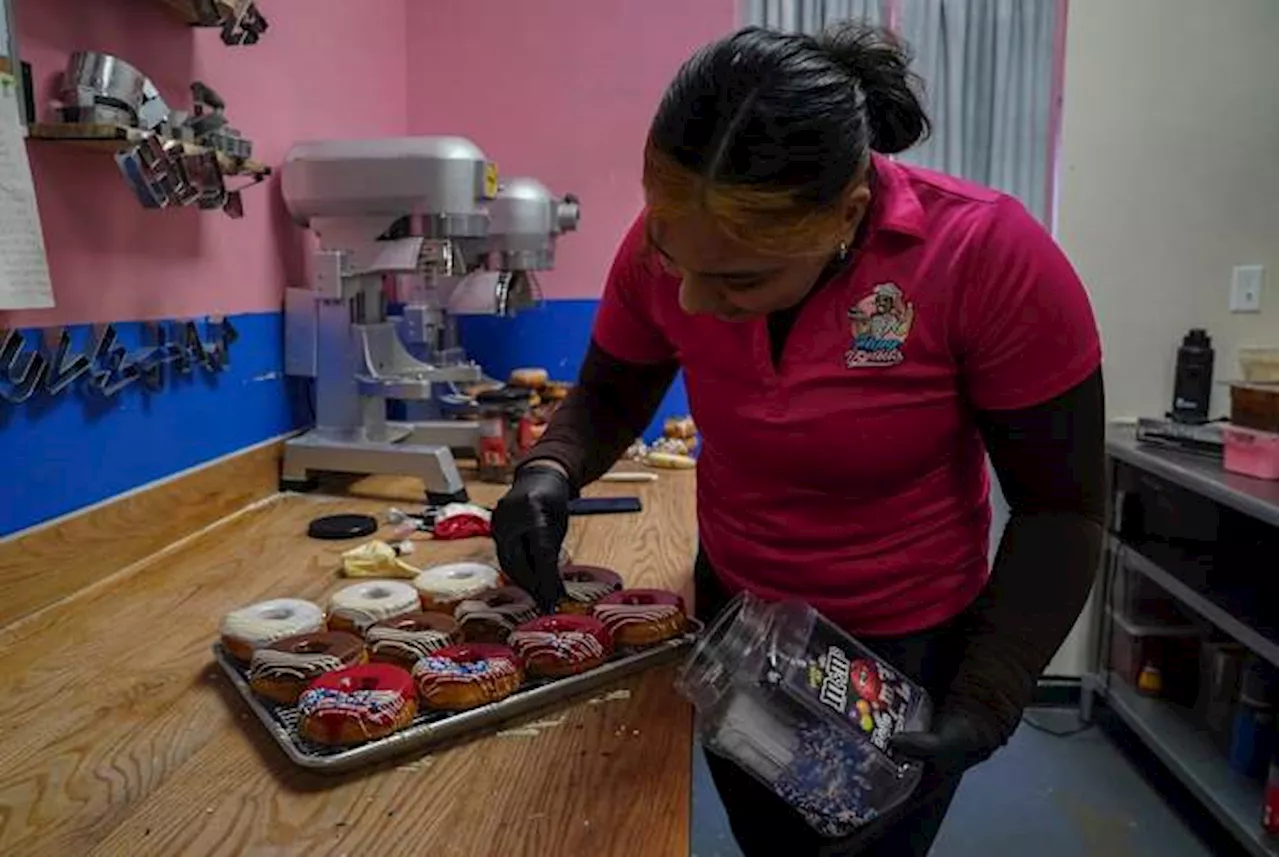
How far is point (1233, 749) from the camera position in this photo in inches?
79.1

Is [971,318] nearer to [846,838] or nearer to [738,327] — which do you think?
[738,327]

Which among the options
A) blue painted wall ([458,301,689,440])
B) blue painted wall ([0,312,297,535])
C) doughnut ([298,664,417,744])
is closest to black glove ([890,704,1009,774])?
doughnut ([298,664,417,744])

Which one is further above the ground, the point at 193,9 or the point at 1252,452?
the point at 193,9

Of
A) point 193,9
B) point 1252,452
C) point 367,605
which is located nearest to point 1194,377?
point 1252,452

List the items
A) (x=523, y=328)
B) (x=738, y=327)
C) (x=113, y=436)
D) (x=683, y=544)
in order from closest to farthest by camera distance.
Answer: (x=738, y=327), (x=113, y=436), (x=683, y=544), (x=523, y=328)

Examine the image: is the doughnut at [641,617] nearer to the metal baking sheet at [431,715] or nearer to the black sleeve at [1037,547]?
the metal baking sheet at [431,715]

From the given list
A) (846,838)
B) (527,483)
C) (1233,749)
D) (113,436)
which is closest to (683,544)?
(527,483)

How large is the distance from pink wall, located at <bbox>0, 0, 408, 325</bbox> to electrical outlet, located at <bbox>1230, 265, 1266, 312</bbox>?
6.55ft

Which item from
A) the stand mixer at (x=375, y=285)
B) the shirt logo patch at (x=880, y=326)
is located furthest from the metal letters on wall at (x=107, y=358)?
the shirt logo patch at (x=880, y=326)

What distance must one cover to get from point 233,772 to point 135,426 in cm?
69

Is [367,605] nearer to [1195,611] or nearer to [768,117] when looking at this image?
[768,117]

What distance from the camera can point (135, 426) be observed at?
1310 millimetres

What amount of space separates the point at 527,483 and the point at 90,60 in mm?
734

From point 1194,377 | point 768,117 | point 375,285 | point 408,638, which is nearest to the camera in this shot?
point 768,117
